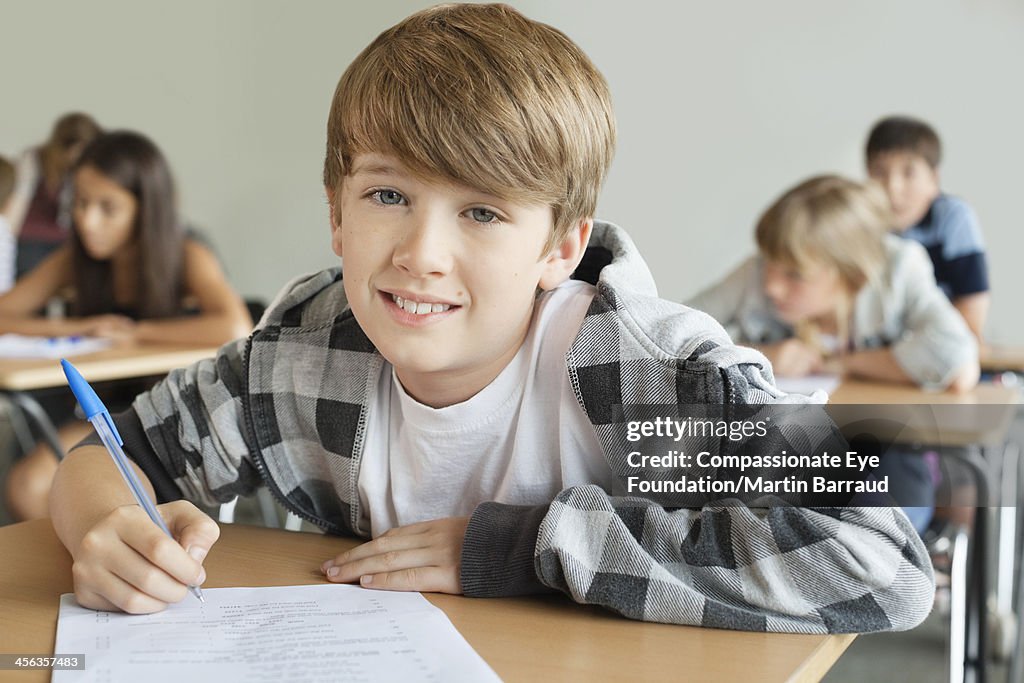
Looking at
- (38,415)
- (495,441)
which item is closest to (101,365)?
(38,415)

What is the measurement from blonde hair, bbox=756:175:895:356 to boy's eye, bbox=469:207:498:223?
1.62 m

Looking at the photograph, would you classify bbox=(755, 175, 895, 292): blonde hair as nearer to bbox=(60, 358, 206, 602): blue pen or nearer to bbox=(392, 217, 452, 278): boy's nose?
bbox=(392, 217, 452, 278): boy's nose

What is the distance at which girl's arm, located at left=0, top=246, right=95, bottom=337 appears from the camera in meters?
2.81

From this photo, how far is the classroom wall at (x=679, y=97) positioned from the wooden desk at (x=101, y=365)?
1.21 feet

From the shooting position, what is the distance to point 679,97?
1.83 metres

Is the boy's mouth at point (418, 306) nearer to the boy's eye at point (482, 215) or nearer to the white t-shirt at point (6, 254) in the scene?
the boy's eye at point (482, 215)

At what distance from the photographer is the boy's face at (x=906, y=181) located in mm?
3189

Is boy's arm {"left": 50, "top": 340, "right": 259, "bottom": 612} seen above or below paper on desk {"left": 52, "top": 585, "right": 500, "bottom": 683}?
above

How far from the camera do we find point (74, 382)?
0.74 metres

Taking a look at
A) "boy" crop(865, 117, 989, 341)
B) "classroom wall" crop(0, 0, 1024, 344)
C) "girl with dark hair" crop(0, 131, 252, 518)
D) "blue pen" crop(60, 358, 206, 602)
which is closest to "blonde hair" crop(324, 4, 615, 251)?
"blue pen" crop(60, 358, 206, 602)

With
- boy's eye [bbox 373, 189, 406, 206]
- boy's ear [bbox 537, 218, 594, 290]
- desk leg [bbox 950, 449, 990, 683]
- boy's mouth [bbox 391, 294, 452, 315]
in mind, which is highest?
boy's eye [bbox 373, 189, 406, 206]

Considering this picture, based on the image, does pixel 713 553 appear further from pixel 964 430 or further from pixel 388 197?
pixel 964 430

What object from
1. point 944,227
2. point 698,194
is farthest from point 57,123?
point 944,227

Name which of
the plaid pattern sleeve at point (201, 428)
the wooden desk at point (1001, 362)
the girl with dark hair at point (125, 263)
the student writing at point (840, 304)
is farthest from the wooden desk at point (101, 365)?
the wooden desk at point (1001, 362)
